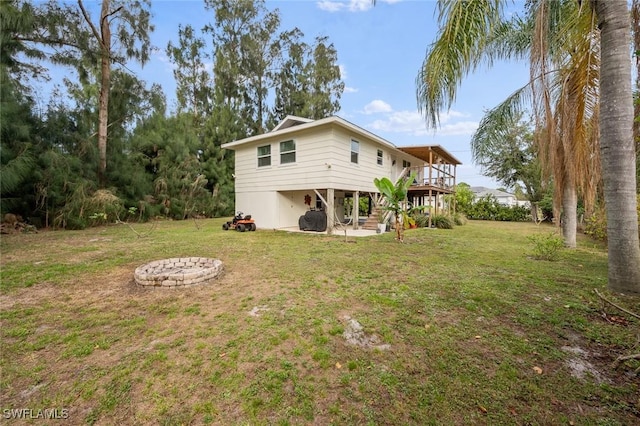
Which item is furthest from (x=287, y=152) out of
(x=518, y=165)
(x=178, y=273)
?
(x=518, y=165)

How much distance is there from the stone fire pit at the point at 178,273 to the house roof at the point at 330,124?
22.6 feet

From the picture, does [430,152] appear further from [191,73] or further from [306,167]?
[191,73]

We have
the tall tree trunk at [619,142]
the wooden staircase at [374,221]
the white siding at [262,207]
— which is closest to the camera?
the tall tree trunk at [619,142]

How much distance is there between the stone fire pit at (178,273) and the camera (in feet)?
14.6

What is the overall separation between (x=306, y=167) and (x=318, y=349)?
925cm

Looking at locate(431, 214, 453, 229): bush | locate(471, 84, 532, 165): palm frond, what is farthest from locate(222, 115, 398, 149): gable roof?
locate(471, 84, 532, 165): palm frond

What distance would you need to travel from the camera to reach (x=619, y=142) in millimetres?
3455

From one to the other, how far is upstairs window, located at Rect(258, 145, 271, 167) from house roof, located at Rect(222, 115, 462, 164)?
0.47 meters

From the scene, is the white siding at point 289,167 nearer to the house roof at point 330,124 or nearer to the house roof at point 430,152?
the house roof at point 330,124

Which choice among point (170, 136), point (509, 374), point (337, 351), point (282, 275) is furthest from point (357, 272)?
point (170, 136)

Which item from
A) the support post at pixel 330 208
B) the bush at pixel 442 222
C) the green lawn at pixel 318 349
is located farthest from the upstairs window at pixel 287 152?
the bush at pixel 442 222

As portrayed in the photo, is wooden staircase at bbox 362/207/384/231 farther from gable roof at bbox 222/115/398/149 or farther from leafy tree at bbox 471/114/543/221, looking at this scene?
leafy tree at bbox 471/114/543/221

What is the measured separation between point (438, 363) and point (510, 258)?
5.58 m

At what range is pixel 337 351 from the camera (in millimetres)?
2680
